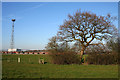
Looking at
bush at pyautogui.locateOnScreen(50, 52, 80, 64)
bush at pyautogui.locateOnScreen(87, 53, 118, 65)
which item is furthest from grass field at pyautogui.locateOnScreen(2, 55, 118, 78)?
bush at pyautogui.locateOnScreen(87, 53, 118, 65)

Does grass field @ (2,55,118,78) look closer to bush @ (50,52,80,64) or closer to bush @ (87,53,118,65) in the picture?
bush @ (50,52,80,64)

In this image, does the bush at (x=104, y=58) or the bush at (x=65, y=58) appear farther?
the bush at (x=104, y=58)

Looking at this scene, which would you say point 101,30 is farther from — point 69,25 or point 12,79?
point 12,79

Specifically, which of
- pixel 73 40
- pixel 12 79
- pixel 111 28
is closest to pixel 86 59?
pixel 73 40

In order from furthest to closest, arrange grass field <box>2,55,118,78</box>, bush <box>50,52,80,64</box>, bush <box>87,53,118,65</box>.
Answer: bush <box>87,53,118,65</box>
bush <box>50,52,80,64</box>
grass field <box>2,55,118,78</box>

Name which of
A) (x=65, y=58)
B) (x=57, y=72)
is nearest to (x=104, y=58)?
(x=65, y=58)

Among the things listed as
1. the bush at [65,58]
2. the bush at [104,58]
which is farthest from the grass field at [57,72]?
the bush at [104,58]

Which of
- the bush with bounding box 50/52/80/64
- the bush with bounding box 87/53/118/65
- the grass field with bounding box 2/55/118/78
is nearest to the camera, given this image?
the grass field with bounding box 2/55/118/78

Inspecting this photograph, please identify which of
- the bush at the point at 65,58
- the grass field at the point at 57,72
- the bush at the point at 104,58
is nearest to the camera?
the grass field at the point at 57,72

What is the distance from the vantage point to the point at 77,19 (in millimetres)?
25562

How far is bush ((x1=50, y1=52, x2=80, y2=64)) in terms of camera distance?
21.3 m

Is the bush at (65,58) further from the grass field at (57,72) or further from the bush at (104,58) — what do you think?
the grass field at (57,72)

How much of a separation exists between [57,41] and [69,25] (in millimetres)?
3585

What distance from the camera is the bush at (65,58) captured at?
21.3 meters
